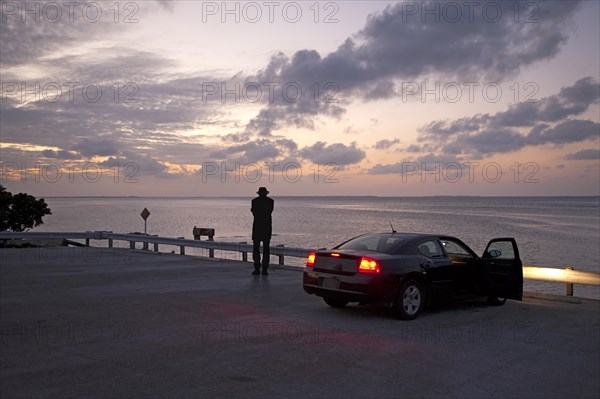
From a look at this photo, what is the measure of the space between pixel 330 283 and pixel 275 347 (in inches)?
96.7

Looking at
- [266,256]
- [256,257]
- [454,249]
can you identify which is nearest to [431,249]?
[454,249]

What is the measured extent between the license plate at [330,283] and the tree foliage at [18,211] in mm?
45026

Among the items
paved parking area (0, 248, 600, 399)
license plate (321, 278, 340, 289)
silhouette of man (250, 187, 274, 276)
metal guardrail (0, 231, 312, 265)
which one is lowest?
paved parking area (0, 248, 600, 399)

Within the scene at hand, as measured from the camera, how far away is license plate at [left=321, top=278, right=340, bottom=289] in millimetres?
9430

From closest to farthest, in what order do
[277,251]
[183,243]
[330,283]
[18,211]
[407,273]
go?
[407,273]
[330,283]
[277,251]
[183,243]
[18,211]

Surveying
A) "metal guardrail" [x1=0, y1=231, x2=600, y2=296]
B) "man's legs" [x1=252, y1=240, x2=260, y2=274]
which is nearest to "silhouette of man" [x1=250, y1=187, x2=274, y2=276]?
"man's legs" [x1=252, y1=240, x2=260, y2=274]

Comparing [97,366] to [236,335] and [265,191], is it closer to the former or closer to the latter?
[236,335]

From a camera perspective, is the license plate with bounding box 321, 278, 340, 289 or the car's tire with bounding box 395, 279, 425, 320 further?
the license plate with bounding box 321, 278, 340, 289

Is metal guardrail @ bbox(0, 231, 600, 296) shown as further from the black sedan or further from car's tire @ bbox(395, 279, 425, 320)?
car's tire @ bbox(395, 279, 425, 320)

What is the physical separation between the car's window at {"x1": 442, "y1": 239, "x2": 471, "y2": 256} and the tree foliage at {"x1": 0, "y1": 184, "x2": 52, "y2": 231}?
45.3 meters

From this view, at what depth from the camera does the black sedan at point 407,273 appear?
9133 mm

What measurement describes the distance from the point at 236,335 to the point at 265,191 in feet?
25.9

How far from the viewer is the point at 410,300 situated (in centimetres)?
939

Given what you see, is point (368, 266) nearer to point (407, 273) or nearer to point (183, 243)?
point (407, 273)
